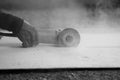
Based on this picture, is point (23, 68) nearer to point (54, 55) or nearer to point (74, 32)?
point (54, 55)

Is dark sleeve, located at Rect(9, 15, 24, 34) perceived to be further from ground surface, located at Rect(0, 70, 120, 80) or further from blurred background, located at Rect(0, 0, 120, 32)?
ground surface, located at Rect(0, 70, 120, 80)

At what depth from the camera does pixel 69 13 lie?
2523 millimetres

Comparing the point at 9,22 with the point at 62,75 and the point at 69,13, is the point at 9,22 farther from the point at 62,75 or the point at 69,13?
the point at 62,75

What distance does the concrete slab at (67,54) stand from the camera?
2.43 m

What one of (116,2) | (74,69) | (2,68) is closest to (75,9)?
(116,2)

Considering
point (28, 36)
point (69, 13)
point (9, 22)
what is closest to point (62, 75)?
point (28, 36)

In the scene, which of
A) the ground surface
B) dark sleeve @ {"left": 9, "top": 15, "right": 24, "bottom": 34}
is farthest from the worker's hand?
the ground surface

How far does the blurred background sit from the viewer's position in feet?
8.01

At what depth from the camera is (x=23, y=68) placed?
95.7 inches

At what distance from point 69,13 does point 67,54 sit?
478 millimetres

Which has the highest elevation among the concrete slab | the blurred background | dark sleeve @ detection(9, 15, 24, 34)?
the blurred background

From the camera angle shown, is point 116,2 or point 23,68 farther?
point 116,2

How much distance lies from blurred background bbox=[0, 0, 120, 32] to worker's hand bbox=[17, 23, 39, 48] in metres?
0.07

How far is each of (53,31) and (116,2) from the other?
0.83m
